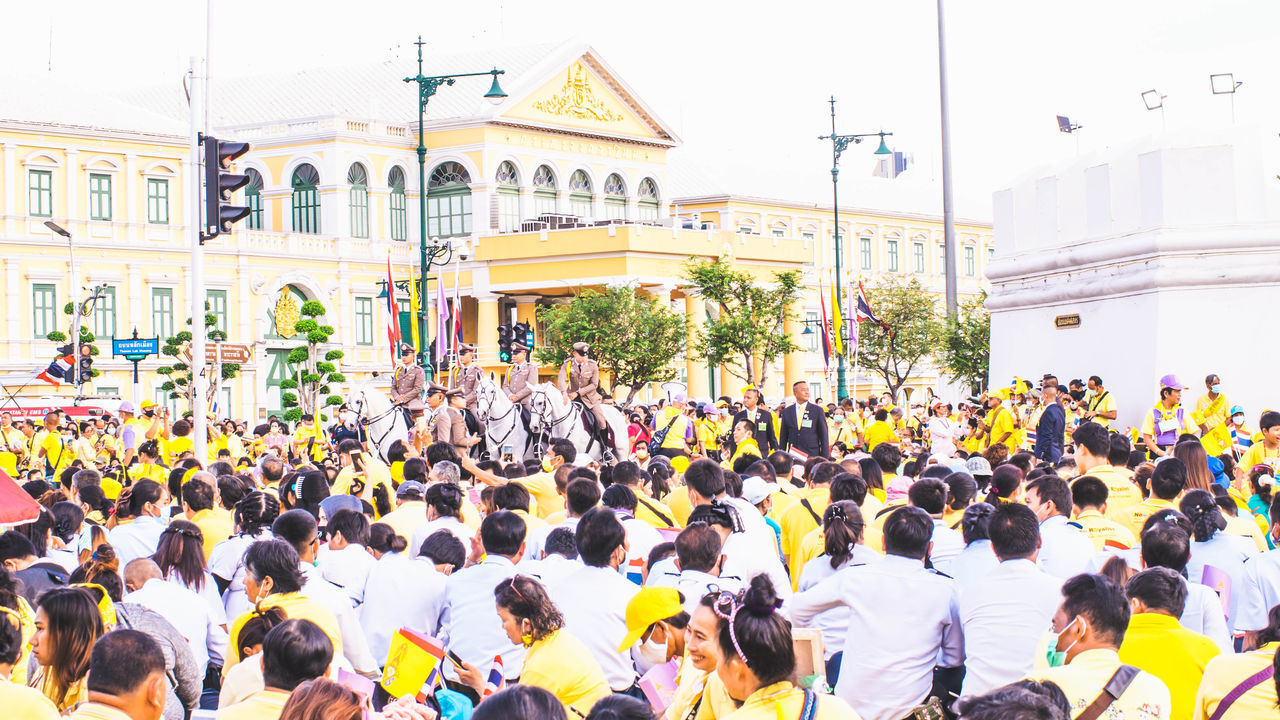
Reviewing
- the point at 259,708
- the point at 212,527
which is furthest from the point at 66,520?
the point at 259,708

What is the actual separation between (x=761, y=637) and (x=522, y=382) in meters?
17.9

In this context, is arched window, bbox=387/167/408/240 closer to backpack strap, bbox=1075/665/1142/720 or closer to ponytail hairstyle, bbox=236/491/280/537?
ponytail hairstyle, bbox=236/491/280/537

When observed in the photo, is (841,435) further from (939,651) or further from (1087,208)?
(939,651)

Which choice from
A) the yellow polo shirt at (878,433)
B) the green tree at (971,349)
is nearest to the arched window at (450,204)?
the green tree at (971,349)

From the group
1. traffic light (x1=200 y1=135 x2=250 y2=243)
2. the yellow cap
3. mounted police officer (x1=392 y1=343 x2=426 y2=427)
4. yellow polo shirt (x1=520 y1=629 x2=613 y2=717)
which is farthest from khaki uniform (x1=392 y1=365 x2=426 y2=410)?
the yellow cap

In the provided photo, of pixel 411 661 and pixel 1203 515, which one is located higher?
pixel 1203 515

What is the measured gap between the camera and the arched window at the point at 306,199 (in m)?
55.0

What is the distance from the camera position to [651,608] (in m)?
5.99

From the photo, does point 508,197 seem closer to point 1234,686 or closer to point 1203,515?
point 1203,515

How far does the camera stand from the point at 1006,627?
6.79 metres

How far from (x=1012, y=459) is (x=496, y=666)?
6849 mm

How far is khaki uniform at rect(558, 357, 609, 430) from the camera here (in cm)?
2278

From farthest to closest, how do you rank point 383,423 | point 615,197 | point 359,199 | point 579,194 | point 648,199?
point 648,199 < point 615,197 < point 579,194 < point 359,199 < point 383,423

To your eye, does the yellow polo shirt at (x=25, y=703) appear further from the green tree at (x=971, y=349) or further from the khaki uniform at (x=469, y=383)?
the green tree at (x=971, y=349)
